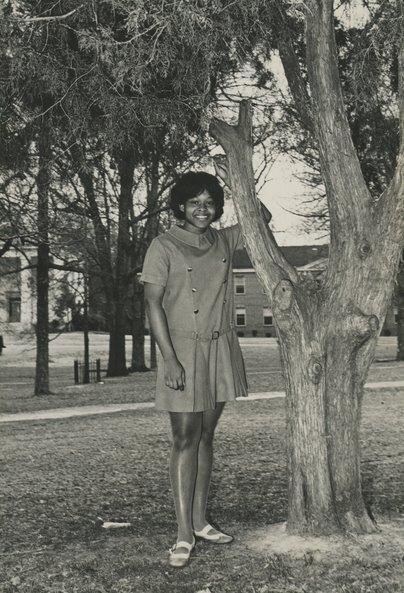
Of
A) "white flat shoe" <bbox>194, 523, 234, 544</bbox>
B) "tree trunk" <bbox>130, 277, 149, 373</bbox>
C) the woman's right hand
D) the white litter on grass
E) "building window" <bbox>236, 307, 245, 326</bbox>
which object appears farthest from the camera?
"building window" <bbox>236, 307, 245, 326</bbox>

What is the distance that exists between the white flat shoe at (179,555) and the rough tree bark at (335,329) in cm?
82

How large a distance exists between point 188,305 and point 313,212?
21790 millimetres

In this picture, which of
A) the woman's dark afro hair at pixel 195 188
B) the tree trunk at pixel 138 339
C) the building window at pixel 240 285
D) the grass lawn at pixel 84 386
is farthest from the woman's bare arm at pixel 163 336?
the building window at pixel 240 285

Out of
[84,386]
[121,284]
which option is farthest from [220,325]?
[121,284]

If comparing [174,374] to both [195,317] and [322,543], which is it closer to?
[195,317]

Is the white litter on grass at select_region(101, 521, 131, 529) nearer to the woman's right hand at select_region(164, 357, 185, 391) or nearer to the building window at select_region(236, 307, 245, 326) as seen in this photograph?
the woman's right hand at select_region(164, 357, 185, 391)

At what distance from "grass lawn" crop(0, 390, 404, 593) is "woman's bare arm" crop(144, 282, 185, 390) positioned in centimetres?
102

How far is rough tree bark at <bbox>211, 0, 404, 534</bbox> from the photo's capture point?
4.68 meters

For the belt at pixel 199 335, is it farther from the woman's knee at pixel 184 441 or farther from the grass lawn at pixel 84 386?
the grass lawn at pixel 84 386

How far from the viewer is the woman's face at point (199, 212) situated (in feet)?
14.4

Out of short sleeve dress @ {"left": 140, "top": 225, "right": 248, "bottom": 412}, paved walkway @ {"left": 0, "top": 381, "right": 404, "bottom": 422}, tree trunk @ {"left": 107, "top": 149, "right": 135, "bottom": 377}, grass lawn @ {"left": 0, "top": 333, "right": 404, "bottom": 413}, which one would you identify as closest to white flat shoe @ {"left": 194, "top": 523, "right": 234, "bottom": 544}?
short sleeve dress @ {"left": 140, "top": 225, "right": 248, "bottom": 412}

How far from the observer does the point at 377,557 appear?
4219 millimetres

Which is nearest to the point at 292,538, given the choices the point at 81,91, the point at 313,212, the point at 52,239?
the point at 81,91

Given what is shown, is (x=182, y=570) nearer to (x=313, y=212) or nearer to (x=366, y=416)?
(x=366, y=416)
